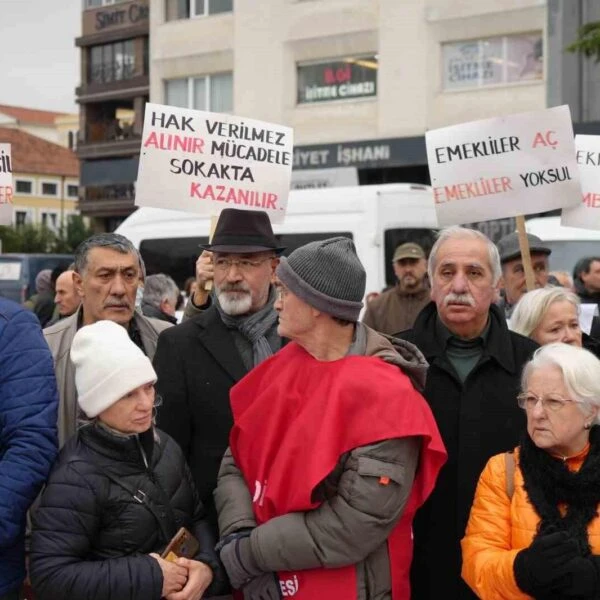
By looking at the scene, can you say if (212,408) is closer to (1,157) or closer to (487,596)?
(487,596)

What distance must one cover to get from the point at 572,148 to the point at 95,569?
3.32 meters

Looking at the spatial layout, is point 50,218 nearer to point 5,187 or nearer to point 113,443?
point 5,187

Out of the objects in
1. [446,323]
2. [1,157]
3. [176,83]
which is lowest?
[446,323]

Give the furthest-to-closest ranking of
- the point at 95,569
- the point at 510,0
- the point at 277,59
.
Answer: the point at 277,59, the point at 510,0, the point at 95,569

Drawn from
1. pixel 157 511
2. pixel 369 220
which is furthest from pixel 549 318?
pixel 369 220

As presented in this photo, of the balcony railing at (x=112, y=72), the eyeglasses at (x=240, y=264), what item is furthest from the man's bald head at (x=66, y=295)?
the balcony railing at (x=112, y=72)

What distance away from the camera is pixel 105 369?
10.2 ft

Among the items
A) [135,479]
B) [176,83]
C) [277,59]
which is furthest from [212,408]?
[176,83]

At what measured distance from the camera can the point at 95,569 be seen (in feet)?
9.49

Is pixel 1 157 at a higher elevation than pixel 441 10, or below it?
below

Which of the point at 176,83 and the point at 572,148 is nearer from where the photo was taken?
the point at 572,148

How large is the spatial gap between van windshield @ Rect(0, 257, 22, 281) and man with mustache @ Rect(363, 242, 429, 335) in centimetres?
1505

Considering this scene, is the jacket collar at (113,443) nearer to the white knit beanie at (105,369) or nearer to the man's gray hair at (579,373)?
the white knit beanie at (105,369)

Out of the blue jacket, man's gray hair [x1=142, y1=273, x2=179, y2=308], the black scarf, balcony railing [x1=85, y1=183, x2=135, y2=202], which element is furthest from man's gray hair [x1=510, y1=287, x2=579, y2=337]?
balcony railing [x1=85, y1=183, x2=135, y2=202]
